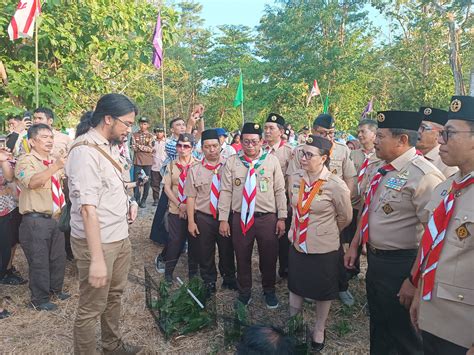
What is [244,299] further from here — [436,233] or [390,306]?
[436,233]

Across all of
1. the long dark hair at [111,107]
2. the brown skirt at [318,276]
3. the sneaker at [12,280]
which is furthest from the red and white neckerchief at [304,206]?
the sneaker at [12,280]

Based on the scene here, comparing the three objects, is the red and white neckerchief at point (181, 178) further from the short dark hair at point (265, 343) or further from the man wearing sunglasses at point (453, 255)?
the man wearing sunglasses at point (453, 255)

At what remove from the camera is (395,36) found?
21469mm

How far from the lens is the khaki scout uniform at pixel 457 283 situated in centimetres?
177

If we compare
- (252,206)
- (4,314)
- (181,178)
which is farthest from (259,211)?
(4,314)

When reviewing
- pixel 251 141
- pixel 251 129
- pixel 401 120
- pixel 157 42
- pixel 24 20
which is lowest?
pixel 251 141

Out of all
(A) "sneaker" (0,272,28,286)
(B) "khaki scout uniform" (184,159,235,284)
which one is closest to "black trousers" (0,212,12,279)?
(A) "sneaker" (0,272,28,286)

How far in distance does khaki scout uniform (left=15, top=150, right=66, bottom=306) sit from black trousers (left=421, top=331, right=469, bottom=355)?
357 centimetres

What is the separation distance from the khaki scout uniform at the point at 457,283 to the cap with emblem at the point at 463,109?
30 centimetres

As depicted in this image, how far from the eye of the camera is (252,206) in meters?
3.71

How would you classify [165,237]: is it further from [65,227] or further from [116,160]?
[116,160]

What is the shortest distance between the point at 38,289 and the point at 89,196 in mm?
2222

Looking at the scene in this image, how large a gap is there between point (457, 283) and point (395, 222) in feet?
2.72

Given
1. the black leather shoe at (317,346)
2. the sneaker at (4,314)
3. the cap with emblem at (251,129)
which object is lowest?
the sneaker at (4,314)
